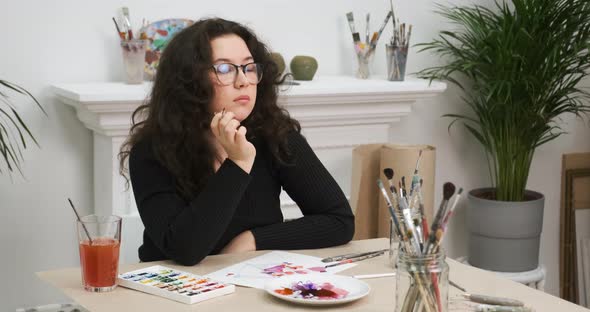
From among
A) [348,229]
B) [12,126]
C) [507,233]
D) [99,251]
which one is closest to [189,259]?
[99,251]

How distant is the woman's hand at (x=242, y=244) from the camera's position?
2.05 meters

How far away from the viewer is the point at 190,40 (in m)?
2.17

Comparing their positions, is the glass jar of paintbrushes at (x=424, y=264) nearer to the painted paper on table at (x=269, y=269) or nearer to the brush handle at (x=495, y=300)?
the brush handle at (x=495, y=300)

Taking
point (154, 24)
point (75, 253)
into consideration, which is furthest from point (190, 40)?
point (75, 253)

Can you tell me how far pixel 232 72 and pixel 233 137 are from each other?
0.20 meters

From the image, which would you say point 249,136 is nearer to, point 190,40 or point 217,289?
point 190,40

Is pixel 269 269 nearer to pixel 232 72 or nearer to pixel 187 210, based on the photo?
pixel 187 210

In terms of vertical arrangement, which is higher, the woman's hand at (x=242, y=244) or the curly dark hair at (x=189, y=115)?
the curly dark hair at (x=189, y=115)

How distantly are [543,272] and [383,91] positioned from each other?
1.12 meters

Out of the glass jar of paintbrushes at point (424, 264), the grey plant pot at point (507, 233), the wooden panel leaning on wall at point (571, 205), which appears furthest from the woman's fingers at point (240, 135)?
the wooden panel leaning on wall at point (571, 205)

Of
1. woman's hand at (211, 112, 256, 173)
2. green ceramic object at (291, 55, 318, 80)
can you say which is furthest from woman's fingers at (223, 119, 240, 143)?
green ceramic object at (291, 55, 318, 80)

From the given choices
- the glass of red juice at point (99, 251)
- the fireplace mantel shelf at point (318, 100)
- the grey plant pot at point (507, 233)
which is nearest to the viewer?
the glass of red juice at point (99, 251)

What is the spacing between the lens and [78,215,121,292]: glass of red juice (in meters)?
1.67

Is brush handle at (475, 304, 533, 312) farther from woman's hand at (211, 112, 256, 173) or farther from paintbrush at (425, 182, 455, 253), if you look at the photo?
woman's hand at (211, 112, 256, 173)
